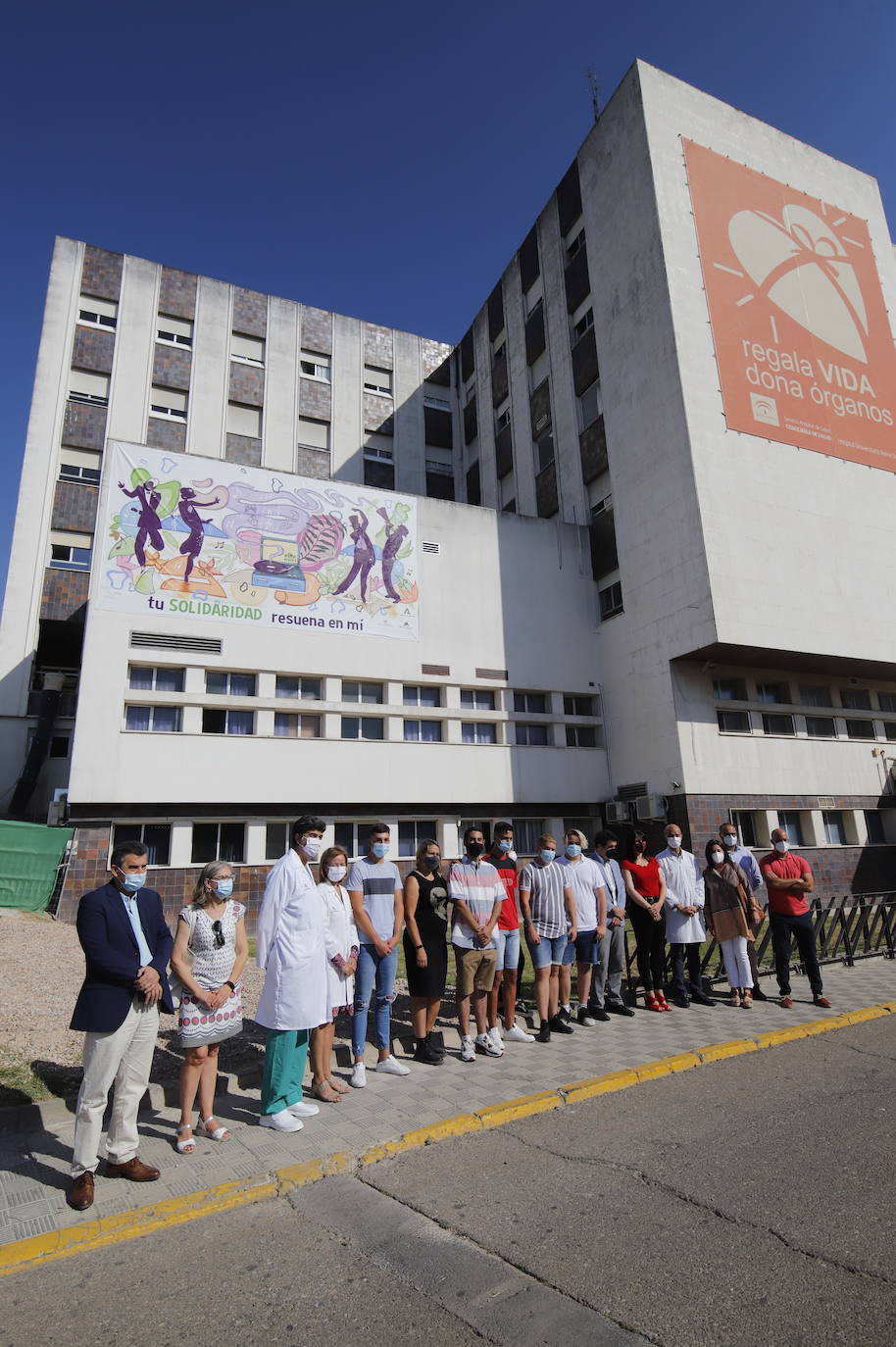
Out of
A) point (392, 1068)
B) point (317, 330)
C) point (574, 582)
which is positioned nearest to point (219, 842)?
point (392, 1068)

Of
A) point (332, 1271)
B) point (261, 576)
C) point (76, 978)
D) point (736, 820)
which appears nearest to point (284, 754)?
point (261, 576)

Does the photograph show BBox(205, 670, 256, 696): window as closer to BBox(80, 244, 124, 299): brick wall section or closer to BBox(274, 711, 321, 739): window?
BBox(274, 711, 321, 739): window

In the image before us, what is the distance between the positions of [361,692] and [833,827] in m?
13.9

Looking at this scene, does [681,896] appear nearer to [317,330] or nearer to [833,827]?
[833,827]

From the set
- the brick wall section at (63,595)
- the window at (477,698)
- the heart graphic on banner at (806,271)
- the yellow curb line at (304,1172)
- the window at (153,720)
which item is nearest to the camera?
the yellow curb line at (304,1172)

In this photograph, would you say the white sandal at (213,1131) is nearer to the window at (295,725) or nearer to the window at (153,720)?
the window at (153,720)

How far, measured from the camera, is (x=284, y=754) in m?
17.7

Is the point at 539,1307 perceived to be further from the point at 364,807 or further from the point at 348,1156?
the point at 364,807

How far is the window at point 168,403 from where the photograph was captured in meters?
28.4

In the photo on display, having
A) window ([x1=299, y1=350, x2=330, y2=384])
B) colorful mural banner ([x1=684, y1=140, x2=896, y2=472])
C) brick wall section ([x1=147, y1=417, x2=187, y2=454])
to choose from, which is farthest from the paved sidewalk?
window ([x1=299, y1=350, x2=330, y2=384])

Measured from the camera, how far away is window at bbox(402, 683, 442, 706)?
19.7m

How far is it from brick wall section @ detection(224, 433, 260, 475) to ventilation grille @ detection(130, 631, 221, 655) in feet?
47.2

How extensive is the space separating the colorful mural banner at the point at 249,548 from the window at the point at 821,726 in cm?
1183

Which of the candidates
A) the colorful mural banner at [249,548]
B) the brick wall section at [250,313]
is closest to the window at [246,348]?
the brick wall section at [250,313]
